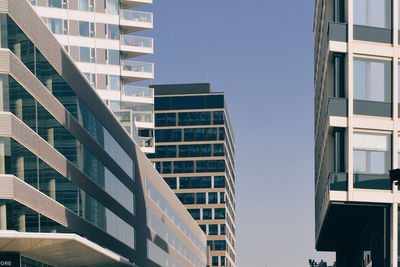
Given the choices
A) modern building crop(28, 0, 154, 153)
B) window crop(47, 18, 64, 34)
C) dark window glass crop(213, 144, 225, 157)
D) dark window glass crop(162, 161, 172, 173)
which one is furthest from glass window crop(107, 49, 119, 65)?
dark window glass crop(213, 144, 225, 157)

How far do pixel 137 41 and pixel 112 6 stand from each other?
14.8 feet

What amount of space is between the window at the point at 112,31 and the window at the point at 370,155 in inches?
1810

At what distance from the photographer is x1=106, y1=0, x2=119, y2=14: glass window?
8286cm

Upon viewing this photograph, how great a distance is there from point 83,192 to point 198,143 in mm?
127807

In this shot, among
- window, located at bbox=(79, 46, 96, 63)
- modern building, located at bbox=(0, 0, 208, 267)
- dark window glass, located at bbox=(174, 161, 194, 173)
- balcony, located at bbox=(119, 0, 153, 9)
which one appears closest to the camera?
modern building, located at bbox=(0, 0, 208, 267)

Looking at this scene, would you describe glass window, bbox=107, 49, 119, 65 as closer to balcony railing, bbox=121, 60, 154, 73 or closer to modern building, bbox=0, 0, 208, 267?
balcony railing, bbox=121, 60, 154, 73

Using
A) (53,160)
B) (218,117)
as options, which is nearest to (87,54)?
(53,160)

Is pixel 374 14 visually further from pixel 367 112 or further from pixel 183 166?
pixel 183 166

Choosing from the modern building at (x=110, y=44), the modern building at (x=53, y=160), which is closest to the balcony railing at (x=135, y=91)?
the modern building at (x=110, y=44)

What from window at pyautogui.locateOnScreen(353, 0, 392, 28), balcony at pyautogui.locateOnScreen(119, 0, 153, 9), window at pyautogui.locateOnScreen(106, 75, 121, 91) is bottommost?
window at pyautogui.locateOnScreen(106, 75, 121, 91)

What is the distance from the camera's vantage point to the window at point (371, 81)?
41.2 meters

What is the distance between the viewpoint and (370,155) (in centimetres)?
4069

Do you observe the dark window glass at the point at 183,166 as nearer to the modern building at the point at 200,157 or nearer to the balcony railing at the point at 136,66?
the modern building at the point at 200,157

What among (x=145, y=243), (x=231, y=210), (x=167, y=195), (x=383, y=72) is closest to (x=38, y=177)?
(x=383, y=72)
